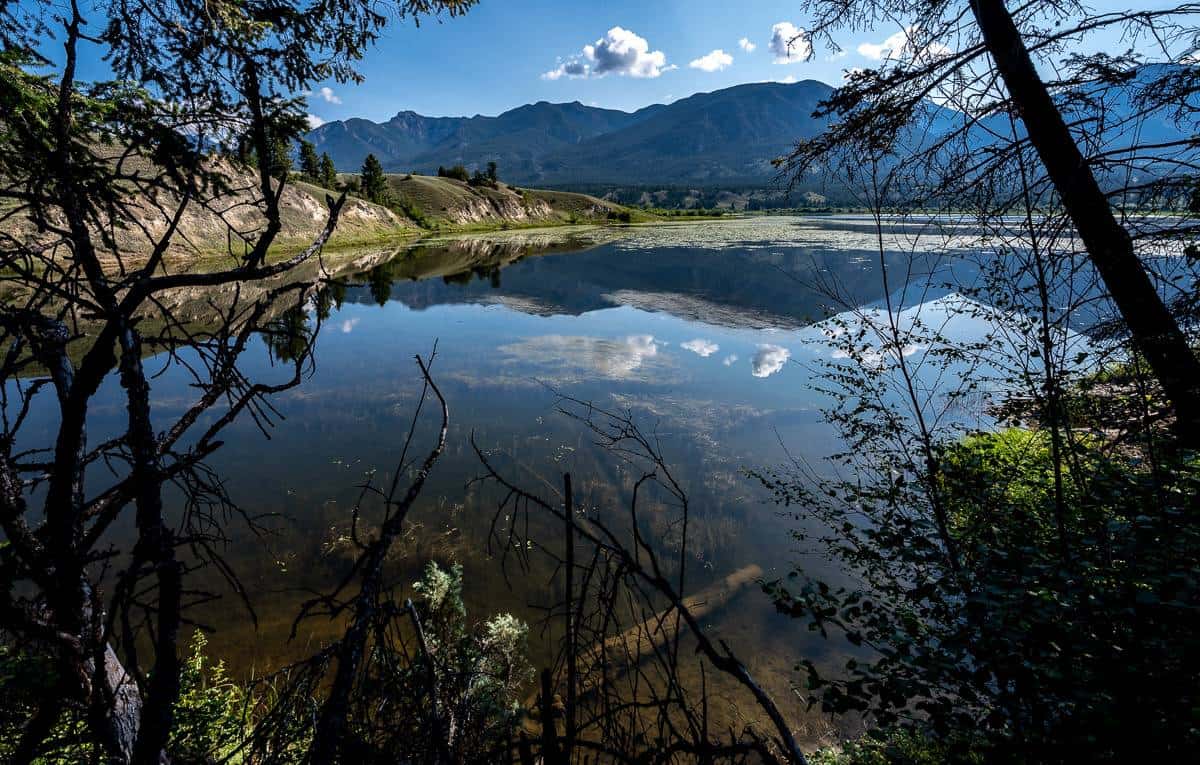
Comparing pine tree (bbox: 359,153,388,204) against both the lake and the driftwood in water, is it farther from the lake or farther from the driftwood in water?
the driftwood in water

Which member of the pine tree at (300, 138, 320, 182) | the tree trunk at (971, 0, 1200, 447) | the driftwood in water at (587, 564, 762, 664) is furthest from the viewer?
the driftwood in water at (587, 564, 762, 664)

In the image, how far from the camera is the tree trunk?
14.9ft

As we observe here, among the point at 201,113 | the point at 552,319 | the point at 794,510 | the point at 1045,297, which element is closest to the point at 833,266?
the point at 552,319

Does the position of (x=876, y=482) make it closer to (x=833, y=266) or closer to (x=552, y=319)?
(x=552, y=319)

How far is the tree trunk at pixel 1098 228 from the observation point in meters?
4.54

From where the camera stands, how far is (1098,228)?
4699 mm

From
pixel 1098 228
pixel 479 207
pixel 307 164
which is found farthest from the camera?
pixel 479 207

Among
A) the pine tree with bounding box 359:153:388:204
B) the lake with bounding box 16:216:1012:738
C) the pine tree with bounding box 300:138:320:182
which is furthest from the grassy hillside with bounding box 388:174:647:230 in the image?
the pine tree with bounding box 300:138:320:182

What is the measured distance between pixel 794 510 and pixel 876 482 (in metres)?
1.62

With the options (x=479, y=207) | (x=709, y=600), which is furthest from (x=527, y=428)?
(x=479, y=207)

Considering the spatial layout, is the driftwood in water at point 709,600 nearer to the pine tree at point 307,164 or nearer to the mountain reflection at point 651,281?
the pine tree at point 307,164

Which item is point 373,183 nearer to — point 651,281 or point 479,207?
point 479,207

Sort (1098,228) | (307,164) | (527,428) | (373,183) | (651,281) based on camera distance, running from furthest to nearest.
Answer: (373,183) < (651,281) < (527,428) < (1098,228) < (307,164)

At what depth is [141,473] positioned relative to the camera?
5.93 ft
